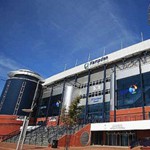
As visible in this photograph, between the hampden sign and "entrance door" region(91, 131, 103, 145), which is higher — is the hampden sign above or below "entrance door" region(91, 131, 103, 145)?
above

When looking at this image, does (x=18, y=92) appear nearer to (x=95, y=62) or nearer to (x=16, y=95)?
(x=16, y=95)

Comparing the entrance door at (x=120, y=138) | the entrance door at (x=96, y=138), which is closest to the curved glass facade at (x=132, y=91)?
the entrance door at (x=120, y=138)

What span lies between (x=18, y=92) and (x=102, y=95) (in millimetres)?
26190

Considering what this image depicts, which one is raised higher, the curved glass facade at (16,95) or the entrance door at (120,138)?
the curved glass facade at (16,95)

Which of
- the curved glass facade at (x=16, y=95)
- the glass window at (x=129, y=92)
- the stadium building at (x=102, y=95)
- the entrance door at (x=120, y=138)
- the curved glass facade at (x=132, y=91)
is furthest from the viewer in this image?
the curved glass facade at (x=16, y=95)

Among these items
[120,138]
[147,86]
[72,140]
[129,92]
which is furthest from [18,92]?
[147,86]

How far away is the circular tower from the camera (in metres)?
51.6

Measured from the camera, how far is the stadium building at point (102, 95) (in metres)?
31.5

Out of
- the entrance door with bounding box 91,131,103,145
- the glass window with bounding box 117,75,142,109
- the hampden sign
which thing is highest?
the hampden sign

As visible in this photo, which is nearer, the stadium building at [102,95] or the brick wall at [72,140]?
the brick wall at [72,140]

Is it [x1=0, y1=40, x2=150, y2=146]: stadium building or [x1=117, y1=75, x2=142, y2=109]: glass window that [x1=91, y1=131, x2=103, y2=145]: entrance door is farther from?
[x1=117, y1=75, x2=142, y2=109]: glass window

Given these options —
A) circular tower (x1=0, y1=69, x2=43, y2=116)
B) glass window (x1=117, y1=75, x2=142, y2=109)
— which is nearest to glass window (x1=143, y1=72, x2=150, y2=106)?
glass window (x1=117, y1=75, x2=142, y2=109)

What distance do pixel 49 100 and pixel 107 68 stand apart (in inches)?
845

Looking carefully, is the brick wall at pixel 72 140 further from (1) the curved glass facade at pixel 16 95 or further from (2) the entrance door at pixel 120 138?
(1) the curved glass facade at pixel 16 95
